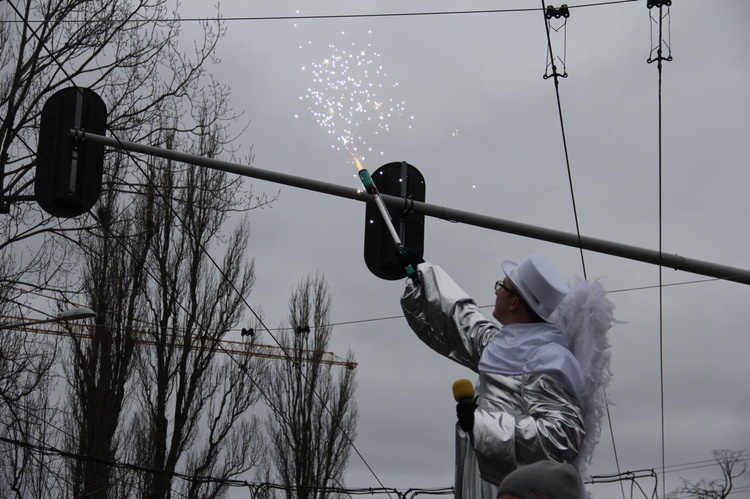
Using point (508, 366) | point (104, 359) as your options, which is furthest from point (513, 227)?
point (104, 359)

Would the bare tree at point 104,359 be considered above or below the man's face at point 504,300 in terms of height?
above

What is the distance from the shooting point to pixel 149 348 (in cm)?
2031

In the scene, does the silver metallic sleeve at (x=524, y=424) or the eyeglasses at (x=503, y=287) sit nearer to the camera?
the silver metallic sleeve at (x=524, y=424)

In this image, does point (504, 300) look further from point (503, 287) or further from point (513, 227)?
point (513, 227)

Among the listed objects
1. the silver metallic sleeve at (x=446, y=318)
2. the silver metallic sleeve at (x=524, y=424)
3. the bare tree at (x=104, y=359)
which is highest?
the bare tree at (x=104, y=359)

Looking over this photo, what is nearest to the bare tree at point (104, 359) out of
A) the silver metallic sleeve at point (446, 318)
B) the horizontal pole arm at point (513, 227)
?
the horizontal pole arm at point (513, 227)

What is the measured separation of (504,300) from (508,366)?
1.45ft

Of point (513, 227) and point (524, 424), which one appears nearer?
point (524, 424)

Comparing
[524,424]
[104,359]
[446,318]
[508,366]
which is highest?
[104,359]

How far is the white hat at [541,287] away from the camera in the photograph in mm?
4441

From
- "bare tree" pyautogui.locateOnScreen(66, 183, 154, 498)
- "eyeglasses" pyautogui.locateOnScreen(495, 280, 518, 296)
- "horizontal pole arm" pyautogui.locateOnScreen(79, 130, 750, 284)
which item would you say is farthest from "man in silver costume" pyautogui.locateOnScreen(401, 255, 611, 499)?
"bare tree" pyautogui.locateOnScreen(66, 183, 154, 498)

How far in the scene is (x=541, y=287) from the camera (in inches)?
175

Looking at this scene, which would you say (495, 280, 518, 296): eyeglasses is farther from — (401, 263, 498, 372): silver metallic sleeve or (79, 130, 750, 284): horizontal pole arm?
(79, 130, 750, 284): horizontal pole arm

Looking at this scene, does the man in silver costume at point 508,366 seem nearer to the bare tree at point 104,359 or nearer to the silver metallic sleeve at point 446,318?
the silver metallic sleeve at point 446,318
